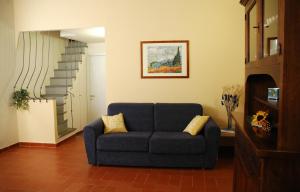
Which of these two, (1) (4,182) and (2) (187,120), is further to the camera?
(2) (187,120)

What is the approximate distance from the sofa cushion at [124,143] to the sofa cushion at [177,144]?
0.12 metres

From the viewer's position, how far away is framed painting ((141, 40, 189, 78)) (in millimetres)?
4270

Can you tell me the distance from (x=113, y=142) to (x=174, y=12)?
2.35 metres

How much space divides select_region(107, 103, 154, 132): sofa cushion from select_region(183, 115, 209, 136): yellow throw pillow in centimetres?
69

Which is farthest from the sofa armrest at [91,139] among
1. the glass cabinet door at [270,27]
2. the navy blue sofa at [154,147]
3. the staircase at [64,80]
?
the glass cabinet door at [270,27]

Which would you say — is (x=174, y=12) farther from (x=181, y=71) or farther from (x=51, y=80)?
(x=51, y=80)

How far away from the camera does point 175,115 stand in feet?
13.5

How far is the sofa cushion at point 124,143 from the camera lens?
3625mm

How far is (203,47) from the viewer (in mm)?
4215

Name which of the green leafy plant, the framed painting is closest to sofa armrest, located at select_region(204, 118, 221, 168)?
the framed painting

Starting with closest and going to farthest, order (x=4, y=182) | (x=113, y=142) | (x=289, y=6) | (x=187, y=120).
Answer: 1. (x=289, y=6)
2. (x=4, y=182)
3. (x=113, y=142)
4. (x=187, y=120)

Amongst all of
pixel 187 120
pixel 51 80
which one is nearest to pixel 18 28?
pixel 51 80

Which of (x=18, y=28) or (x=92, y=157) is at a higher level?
(x=18, y=28)

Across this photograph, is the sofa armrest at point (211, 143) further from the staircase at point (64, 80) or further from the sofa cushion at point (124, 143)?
the staircase at point (64, 80)
